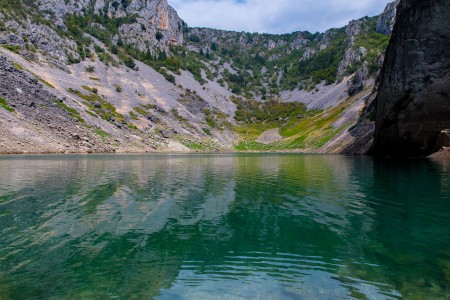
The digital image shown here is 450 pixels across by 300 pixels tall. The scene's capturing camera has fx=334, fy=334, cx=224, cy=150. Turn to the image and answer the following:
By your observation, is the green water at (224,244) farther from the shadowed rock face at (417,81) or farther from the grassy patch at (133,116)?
the grassy patch at (133,116)

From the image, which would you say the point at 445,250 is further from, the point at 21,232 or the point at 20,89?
the point at 20,89

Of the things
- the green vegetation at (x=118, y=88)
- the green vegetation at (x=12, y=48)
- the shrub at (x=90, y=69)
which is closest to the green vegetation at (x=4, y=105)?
the green vegetation at (x=12, y=48)

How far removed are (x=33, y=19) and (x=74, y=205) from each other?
173535mm

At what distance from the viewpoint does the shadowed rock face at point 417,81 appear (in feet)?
175

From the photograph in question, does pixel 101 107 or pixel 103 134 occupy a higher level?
pixel 101 107

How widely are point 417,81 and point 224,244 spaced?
56.3m

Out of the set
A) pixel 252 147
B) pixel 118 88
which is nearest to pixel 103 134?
pixel 118 88

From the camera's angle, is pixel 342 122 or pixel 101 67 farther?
pixel 101 67

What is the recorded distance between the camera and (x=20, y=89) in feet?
302

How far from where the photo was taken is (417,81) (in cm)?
5694

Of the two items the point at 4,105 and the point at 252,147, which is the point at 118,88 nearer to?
the point at 252,147

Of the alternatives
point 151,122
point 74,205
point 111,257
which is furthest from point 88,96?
point 111,257

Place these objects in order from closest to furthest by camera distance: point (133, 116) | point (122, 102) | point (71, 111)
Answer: point (71, 111), point (133, 116), point (122, 102)

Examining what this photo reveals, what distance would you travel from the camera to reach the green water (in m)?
9.92
